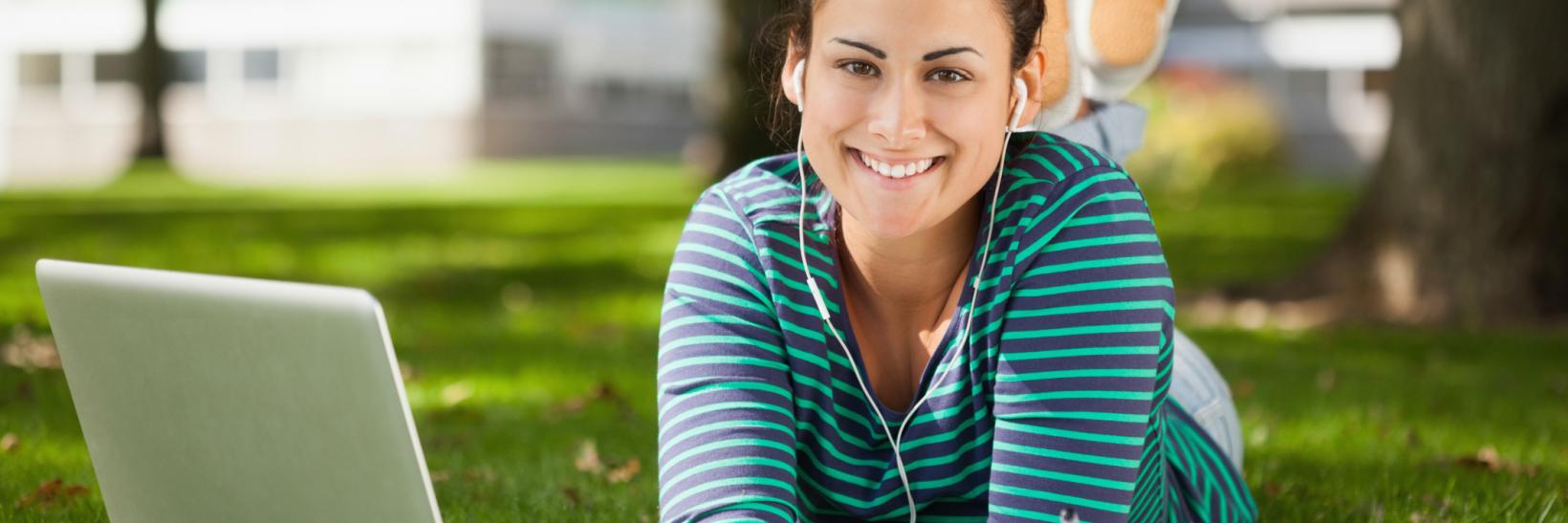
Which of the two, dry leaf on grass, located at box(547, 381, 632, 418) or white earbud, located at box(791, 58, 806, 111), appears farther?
dry leaf on grass, located at box(547, 381, 632, 418)

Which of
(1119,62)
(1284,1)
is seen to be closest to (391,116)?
(1284,1)

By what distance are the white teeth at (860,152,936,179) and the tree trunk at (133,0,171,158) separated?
70.8ft

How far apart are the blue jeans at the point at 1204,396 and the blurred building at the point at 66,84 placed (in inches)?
1117

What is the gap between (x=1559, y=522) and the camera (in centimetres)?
294

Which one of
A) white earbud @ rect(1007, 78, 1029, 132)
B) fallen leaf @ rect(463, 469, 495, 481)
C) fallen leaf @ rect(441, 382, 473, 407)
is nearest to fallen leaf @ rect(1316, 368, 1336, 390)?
fallen leaf @ rect(441, 382, 473, 407)

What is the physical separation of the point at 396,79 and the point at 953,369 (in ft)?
86.4

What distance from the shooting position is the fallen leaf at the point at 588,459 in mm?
3765

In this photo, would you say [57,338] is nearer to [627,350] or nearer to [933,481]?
[933,481]

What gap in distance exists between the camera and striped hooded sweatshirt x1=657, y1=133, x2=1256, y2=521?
2.13 meters

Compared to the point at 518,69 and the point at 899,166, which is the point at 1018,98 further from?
the point at 518,69

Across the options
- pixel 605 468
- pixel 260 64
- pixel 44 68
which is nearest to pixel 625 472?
pixel 605 468

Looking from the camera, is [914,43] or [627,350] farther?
[627,350]

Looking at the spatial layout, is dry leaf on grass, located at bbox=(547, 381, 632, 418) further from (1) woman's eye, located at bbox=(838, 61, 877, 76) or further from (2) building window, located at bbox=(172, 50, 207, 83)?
(2) building window, located at bbox=(172, 50, 207, 83)

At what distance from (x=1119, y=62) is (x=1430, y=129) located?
11.5ft
